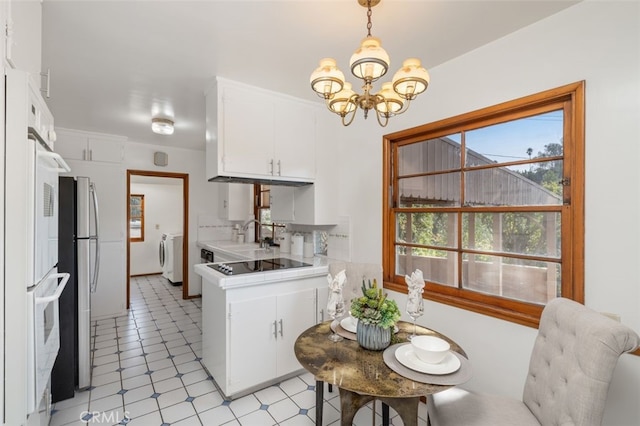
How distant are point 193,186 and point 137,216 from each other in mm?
2661

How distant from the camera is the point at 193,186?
15.9ft

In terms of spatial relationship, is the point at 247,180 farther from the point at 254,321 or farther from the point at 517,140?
the point at 517,140

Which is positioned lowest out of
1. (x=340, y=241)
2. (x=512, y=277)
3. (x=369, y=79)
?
(x=512, y=277)

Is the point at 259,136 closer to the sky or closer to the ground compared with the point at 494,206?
closer to the sky

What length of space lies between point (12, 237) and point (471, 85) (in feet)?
8.23

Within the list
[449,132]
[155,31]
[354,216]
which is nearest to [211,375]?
[354,216]

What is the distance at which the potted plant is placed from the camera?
4.76 feet

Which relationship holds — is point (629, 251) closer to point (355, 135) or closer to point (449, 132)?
point (449, 132)

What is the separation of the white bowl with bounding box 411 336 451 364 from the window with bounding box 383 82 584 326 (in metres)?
0.71

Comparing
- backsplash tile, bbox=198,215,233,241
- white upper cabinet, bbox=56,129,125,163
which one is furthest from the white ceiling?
backsplash tile, bbox=198,215,233,241

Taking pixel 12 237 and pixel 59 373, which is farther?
pixel 59 373

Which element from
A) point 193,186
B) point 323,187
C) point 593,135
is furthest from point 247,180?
point 193,186

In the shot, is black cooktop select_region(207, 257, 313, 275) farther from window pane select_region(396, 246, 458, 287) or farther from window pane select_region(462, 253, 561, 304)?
window pane select_region(462, 253, 561, 304)

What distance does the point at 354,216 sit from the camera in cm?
288
